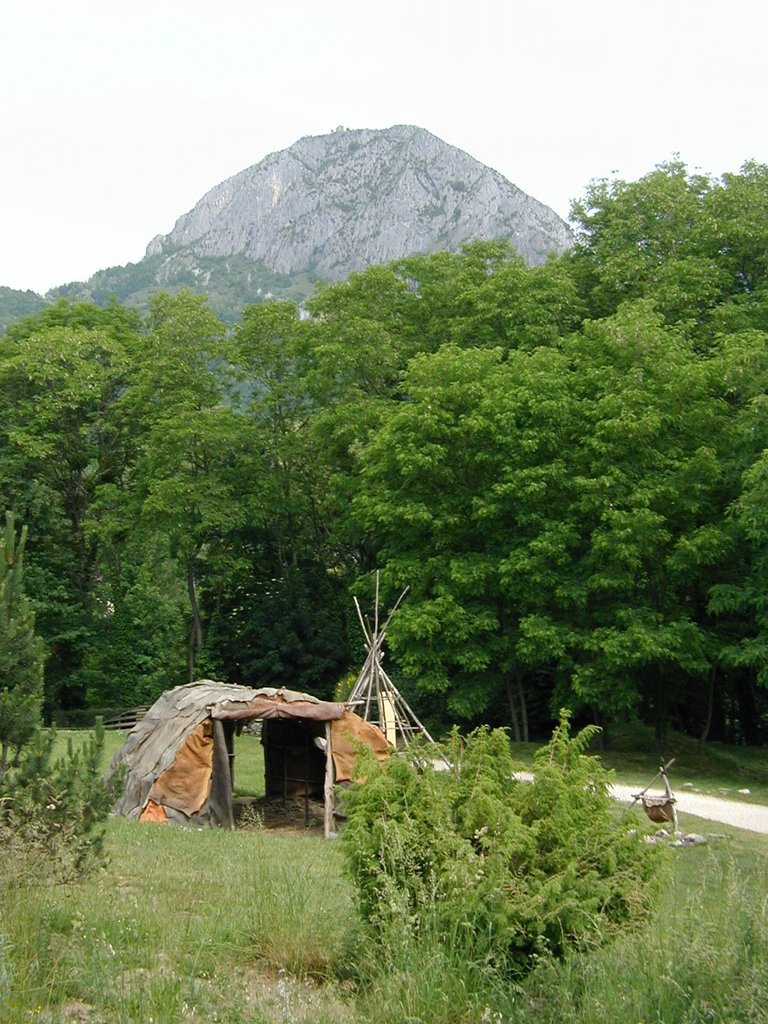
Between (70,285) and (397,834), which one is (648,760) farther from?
(70,285)

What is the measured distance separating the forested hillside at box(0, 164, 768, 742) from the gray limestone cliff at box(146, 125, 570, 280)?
11936 cm

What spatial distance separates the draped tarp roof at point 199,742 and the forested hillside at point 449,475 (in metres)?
9.96

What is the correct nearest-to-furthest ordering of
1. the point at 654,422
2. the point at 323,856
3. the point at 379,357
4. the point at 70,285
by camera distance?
the point at 323,856, the point at 654,422, the point at 379,357, the point at 70,285

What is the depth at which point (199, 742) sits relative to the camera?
17.3 m

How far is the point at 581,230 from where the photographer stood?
3559cm

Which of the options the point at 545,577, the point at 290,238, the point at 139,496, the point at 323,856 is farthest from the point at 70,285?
the point at 323,856

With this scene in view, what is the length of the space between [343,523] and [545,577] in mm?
10041

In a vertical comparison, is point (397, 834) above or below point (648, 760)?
above

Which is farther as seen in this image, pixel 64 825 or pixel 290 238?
pixel 290 238

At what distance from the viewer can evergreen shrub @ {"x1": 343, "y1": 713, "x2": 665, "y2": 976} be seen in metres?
5.81

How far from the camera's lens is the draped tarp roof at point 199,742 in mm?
17094

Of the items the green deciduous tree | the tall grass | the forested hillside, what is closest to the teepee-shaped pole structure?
the forested hillside

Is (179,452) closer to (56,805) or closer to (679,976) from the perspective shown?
(56,805)

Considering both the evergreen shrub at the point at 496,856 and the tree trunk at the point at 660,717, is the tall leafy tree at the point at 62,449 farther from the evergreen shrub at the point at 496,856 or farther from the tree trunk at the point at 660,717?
the evergreen shrub at the point at 496,856
